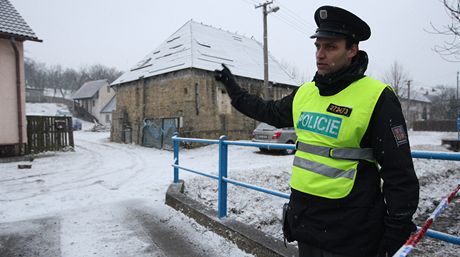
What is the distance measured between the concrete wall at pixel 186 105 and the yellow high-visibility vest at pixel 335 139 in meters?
15.3

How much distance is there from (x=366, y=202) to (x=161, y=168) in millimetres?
9386

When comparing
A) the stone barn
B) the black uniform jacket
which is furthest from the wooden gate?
the black uniform jacket

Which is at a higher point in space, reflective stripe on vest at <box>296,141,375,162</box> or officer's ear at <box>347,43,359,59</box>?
officer's ear at <box>347,43,359,59</box>

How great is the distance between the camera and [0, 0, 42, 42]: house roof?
11664 mm

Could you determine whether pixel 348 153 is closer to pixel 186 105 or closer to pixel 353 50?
pixel 353 50

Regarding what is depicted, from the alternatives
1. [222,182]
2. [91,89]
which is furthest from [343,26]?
[91,89]

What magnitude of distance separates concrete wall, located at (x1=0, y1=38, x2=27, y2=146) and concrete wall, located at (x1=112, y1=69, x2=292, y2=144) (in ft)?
24.6

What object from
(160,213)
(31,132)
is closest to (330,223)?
(160,213)

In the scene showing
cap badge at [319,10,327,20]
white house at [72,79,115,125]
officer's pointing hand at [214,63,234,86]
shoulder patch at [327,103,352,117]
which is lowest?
shoulder patch at [327,103,352,117]

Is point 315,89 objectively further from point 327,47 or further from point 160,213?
point 160,213

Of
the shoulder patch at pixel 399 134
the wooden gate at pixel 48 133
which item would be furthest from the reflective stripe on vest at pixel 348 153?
the wooden gate at pixel 48 133

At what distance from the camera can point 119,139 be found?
21.8 metres

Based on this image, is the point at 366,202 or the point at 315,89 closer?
the point at 366,202

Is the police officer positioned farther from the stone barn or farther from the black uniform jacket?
the stone barn
